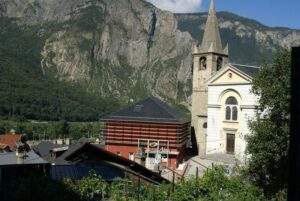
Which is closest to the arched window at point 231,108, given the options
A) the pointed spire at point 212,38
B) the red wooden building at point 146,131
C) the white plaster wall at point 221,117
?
the white plaster wall at point 221,117

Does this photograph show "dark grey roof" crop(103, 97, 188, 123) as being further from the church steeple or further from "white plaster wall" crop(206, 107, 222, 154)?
the church steeple

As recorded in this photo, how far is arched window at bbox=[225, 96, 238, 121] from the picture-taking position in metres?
41.4

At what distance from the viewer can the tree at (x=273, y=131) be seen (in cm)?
2381

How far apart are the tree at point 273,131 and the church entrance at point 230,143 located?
52.0 ft

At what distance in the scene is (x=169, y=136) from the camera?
44.4m

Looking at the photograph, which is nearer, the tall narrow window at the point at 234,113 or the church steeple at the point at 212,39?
the tall narrow window at the point at 234,113

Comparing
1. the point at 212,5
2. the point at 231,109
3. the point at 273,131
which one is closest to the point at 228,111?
the point at 231,109

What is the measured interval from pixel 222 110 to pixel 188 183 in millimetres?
25009

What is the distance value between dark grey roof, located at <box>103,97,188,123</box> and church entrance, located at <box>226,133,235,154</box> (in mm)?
4820

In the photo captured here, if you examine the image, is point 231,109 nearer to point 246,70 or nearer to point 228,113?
point 228,113

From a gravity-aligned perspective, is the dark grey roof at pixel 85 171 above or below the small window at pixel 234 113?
below

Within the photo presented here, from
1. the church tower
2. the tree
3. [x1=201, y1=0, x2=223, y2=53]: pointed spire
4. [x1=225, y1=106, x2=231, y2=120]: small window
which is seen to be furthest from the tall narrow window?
the tree

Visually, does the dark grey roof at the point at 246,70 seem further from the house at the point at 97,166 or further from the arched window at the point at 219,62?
the house at the point at 97,166

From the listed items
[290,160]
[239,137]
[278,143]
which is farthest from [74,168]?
[239,137]
